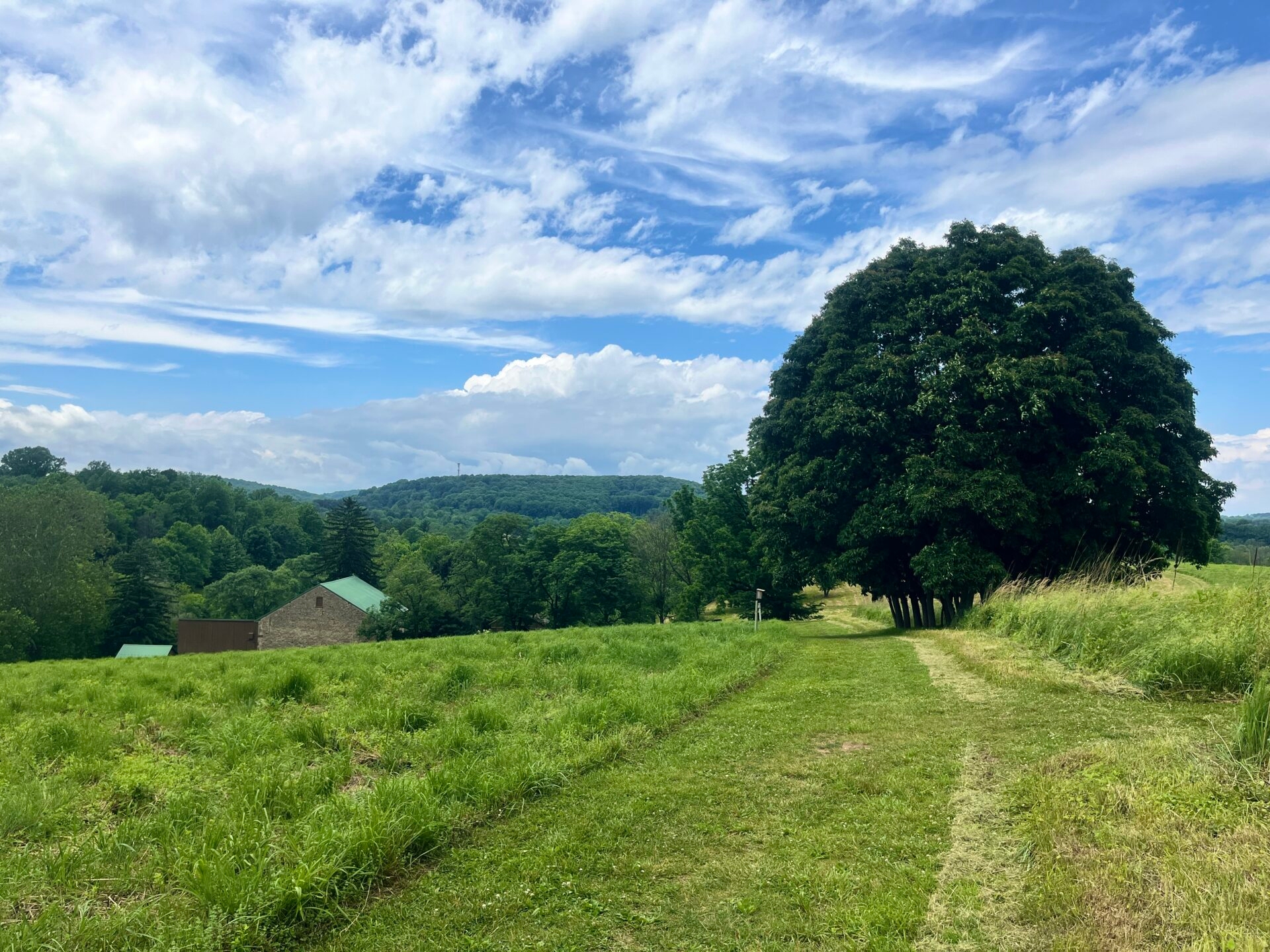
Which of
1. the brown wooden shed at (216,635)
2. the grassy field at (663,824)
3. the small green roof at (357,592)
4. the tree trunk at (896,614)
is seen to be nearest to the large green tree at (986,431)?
the tree trunk at (896,614)

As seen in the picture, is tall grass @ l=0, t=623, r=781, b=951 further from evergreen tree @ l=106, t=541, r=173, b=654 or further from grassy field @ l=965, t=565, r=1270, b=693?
evergreen tree @ l=106, t=541, r=173, b=654

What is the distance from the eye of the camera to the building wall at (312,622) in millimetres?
47375

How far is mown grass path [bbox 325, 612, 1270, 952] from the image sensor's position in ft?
11.9

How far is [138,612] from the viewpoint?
2234 inches

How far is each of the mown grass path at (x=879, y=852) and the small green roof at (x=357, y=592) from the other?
47.2 meters

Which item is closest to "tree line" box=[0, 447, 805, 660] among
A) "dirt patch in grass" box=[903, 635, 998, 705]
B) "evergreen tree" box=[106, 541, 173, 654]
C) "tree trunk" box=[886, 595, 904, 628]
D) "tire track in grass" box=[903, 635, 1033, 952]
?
"evergreen tree" box=[106, 541, 173, 654]

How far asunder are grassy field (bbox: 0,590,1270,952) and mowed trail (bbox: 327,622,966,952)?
21 mm

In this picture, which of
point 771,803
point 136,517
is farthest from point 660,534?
point 136,517

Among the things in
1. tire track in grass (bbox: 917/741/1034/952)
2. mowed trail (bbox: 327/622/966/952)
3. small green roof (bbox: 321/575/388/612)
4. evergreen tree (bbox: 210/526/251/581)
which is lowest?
small green roof (bbox: 321/575/388/612)

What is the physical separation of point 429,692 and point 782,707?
473 centimetres

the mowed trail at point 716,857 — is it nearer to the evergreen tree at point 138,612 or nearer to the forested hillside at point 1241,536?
the forested hillside at point 1241,536

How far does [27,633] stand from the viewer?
Result: 46.5 m

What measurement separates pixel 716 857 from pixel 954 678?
286 inches

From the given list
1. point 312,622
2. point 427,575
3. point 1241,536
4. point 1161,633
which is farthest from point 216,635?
point 1241,536
